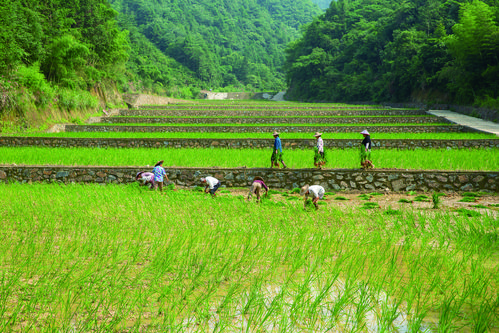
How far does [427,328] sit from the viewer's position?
3361 millimetres

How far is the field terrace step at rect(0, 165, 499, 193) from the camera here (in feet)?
33.4

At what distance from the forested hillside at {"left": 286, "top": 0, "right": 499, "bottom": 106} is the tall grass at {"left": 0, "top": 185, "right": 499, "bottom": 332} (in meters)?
23.2

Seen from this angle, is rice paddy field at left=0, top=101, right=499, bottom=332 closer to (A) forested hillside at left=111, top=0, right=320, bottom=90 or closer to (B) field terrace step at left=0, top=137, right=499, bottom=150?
(B) field terrace step at left=0, top=137, right=499, bottom=150

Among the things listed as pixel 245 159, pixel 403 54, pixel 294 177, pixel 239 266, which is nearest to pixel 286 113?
pixel 245 159

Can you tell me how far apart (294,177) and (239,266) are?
6.42 meters

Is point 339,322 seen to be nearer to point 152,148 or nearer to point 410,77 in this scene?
point 152,148

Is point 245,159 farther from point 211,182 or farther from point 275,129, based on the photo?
point 275,129

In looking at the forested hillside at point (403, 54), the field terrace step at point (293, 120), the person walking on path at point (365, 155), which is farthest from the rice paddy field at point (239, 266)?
the forested hillside at point (403, 54)

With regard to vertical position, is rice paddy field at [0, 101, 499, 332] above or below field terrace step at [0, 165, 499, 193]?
above

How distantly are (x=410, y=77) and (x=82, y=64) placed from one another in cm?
3062

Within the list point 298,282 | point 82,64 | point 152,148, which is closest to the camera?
point 298,282

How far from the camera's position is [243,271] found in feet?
15.4

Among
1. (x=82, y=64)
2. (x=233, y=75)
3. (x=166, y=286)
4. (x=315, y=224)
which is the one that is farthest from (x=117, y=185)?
(x=233, y=75)

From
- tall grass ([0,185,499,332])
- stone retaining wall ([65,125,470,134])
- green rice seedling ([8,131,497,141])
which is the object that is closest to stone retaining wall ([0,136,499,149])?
green rice seedling ([8,131,497,141])
